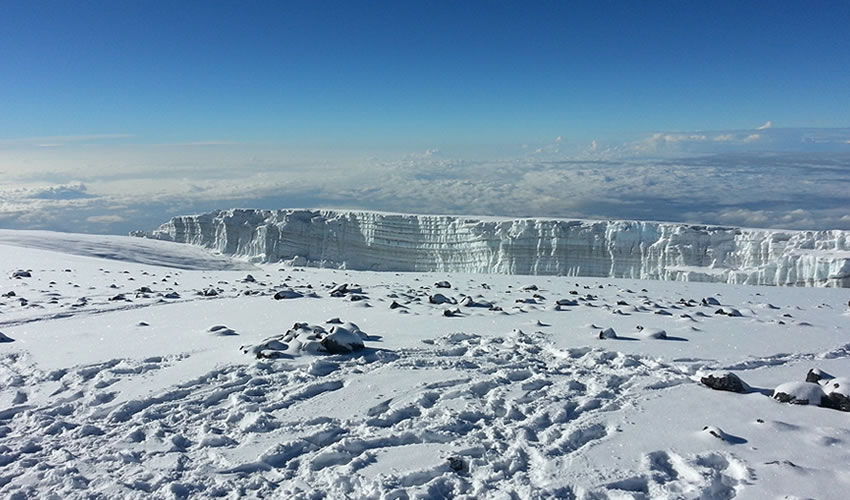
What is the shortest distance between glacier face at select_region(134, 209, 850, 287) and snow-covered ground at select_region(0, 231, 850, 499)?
17.2m

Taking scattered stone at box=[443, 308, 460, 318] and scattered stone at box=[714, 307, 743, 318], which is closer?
scattered stone at box=[443, 308, 460, 318]

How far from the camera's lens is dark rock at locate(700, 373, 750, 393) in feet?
20.1

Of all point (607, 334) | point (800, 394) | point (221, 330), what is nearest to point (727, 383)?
point (800, 394)

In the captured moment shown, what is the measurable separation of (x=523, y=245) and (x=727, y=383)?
26016 millimetres

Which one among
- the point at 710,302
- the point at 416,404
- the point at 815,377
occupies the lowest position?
the point at 710,302

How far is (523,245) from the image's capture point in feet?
105

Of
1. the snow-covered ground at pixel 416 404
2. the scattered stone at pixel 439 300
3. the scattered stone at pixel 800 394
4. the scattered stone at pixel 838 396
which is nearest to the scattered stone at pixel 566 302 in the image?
the snow-covered ground at pixel 416 404

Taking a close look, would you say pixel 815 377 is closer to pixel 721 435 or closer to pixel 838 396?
pixel 838 396

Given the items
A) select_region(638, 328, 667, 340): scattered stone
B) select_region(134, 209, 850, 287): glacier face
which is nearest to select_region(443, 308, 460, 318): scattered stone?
select_region(638, 328, 667, 340): scattered stone

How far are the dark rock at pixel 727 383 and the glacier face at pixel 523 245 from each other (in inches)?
861

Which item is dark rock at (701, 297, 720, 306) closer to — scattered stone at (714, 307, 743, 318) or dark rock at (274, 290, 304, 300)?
scattered stone at (714, 307, 743, 318)

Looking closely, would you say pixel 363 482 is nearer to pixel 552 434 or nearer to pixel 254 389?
pixel 552 434

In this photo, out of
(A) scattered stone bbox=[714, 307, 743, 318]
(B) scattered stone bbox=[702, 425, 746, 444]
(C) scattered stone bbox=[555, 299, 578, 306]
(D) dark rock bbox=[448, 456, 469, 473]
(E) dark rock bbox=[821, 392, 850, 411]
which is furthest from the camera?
(C) scattered stone bbox=[555, 299, 578, 306]

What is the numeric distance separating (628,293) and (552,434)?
1046cm
